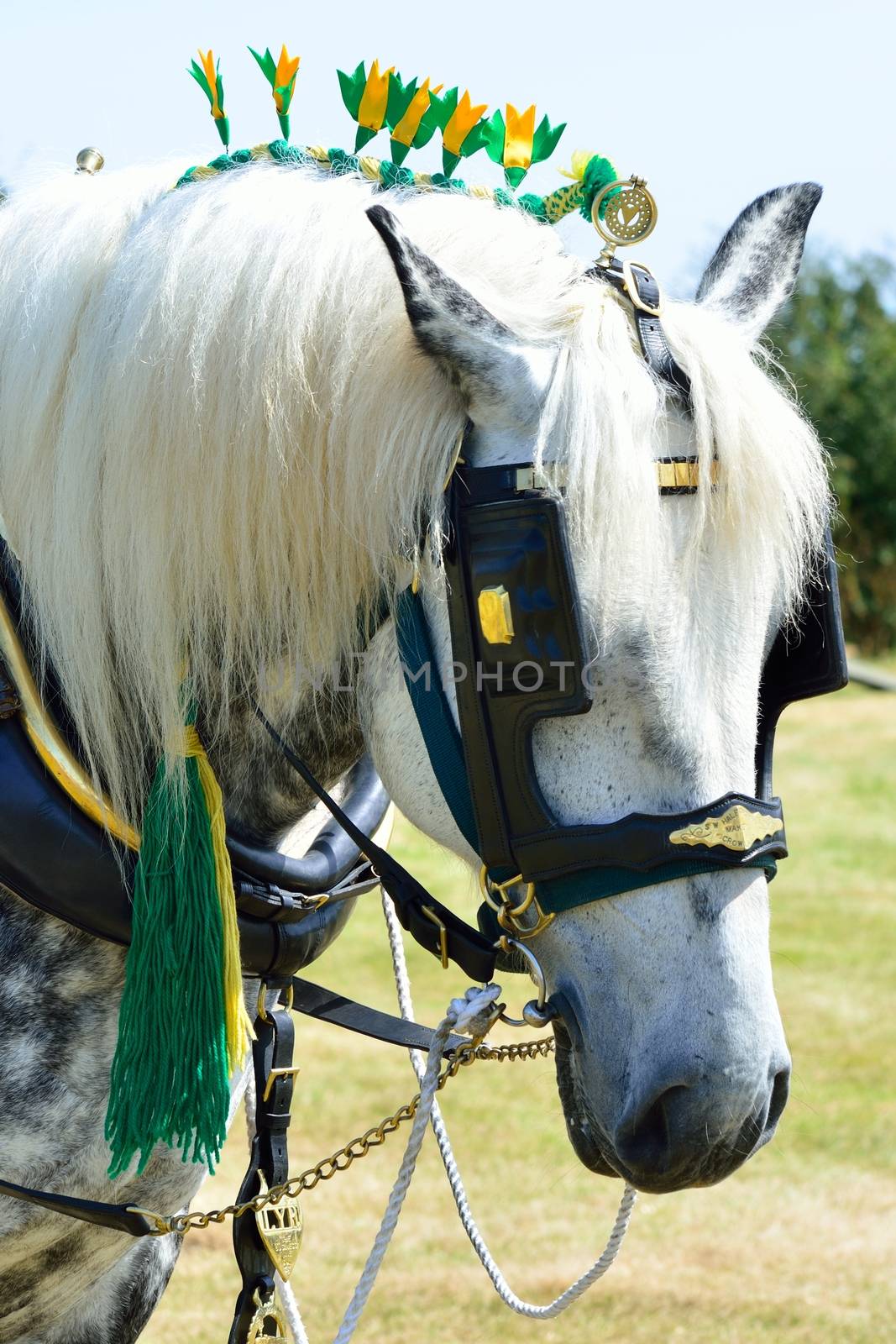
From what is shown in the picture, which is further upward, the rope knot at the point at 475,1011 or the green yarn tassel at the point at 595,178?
the green yarn tassel at the point at 595,178

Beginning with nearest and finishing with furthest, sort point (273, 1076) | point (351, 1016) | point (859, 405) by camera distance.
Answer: point (273, 1076), point (351, 1016), point (859, 405)

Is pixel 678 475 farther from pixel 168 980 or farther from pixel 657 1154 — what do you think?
pixel 168 980

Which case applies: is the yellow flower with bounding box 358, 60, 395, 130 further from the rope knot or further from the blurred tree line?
the blurred tree line

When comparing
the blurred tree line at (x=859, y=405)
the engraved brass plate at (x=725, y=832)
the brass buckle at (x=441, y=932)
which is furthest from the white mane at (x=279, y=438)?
the blurred tree line at (x=859, y=405)

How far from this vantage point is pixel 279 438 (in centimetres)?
143

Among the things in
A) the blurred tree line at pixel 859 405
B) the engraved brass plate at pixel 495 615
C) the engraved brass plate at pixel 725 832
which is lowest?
the blurred tree line at pixel 859 405

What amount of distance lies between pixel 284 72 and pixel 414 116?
7.2 inches

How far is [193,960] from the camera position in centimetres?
156

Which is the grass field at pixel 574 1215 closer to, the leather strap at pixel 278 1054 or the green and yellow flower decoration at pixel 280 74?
the leather strap at pixel 278 1054

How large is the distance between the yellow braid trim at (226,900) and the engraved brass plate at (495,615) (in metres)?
0.40

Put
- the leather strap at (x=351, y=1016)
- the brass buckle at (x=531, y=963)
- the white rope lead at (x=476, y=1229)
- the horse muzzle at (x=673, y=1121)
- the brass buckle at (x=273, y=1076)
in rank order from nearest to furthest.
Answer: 1. the horse muzzle at (x=673, y=1121)
2. the brass buckle at (x=531, y=963)
3. the white rope lead at (x=476, y=1229)
4. the brass buckle at (x=273, y=1076)
5. the leather strap at (x=351, y=1016)

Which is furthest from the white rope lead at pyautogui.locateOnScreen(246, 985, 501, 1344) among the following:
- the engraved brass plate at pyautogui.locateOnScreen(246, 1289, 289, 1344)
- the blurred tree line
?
the blurred tree line

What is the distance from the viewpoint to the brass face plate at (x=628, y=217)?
1.53 m

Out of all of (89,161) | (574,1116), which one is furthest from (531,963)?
(89,161)
